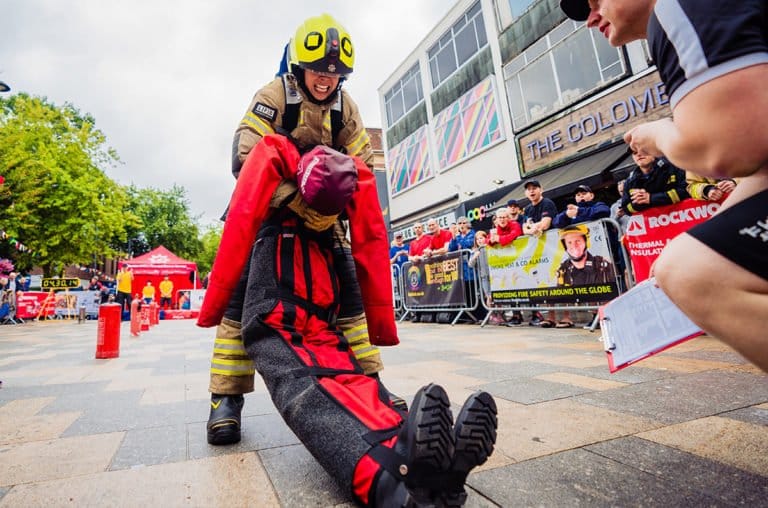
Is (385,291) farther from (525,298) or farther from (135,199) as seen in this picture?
(135,199)

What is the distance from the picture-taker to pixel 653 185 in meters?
4.64

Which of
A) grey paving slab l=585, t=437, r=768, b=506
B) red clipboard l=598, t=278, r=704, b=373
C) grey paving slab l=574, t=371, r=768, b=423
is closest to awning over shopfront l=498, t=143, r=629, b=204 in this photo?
grey paving slab l=574, t=371, r=768, b=423

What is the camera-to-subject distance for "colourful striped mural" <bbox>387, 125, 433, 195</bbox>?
65.9 ft

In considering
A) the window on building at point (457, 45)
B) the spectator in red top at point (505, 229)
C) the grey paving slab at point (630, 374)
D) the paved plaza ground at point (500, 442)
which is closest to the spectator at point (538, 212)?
the spectator in red top at point (505, 229)

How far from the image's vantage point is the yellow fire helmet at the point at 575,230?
5.62m

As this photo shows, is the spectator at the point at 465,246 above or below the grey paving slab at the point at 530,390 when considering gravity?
above

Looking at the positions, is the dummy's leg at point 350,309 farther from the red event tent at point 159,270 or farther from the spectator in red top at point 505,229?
the red event tent at point 159,270

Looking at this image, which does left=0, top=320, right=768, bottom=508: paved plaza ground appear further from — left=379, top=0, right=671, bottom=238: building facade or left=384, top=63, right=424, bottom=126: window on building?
left=384, top=63, right=424, bottom=126: window on building

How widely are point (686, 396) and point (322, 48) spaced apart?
8.22 ft

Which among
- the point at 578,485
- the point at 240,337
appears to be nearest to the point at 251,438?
the point at 240,337

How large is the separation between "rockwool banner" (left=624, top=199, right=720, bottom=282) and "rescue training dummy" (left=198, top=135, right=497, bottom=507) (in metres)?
4.24

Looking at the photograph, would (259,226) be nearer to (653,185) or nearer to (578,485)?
(578,485)

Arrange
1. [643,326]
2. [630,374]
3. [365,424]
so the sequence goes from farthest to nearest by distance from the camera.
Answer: [630,374]
[643,326]
[365,424]

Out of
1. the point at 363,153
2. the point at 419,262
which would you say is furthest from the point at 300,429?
the point at 419,262
